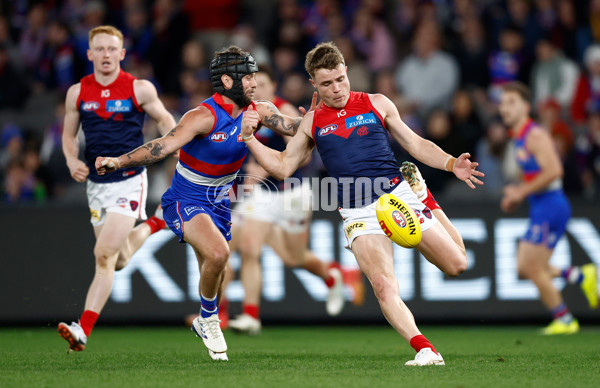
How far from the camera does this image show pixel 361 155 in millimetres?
7449

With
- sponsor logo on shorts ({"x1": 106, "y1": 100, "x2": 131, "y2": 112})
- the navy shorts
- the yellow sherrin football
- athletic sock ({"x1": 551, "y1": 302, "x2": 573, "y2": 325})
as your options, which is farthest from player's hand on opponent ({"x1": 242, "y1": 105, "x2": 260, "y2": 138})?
athletic sock ({"x1": 551, "y1": 302, "x2": 573, "y2": 325})

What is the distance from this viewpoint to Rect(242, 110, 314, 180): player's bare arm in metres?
7.44

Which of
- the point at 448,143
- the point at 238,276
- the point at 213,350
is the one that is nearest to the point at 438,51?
the point at 448,143

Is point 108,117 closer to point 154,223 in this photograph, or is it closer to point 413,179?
point 154,223

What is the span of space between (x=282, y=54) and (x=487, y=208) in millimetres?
5084

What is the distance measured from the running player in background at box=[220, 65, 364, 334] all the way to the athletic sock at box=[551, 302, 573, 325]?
9.08 ft

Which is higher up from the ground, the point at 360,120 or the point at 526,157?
the point at 360,120

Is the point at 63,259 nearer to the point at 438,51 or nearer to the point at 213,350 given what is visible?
the point at 213,350

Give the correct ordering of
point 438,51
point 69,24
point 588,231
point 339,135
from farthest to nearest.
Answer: point 69,24 → point 438,51 → point 588,231 → point 339,135

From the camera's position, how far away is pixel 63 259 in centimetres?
1188

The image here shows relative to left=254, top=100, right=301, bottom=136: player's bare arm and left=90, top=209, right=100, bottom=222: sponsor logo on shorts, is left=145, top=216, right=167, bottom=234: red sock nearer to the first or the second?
left=90, top=209, right=100, bottom=222: sponsor logo on shorts

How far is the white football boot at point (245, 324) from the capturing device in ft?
34.8

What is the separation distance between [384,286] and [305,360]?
4.18 feet

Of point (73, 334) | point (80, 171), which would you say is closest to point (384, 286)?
point (73, 334)
